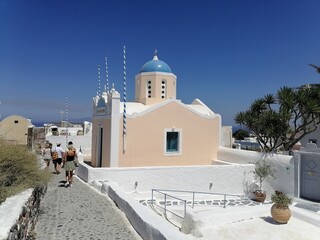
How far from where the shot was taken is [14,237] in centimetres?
462

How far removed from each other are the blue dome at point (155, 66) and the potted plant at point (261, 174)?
8541 mm

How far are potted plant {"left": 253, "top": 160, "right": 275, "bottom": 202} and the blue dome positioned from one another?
8541 millimetres

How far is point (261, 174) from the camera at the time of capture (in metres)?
15.0

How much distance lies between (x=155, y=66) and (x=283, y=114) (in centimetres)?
822

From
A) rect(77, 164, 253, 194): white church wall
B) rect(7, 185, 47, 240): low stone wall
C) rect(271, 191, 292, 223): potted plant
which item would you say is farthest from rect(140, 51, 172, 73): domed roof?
rect(7, 185, 47, 240): low stone wall

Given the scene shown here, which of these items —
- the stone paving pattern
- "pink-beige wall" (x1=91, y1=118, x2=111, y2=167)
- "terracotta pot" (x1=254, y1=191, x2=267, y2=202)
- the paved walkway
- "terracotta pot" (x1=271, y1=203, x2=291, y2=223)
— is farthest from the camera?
"pink-beige wall" (x1=91, y1=118, x2=111, y2=167)

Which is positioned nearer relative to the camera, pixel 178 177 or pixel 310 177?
pixel 310 177

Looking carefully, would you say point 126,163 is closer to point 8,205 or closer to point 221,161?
point 221,161

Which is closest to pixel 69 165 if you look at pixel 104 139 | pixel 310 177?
pixel 104 139

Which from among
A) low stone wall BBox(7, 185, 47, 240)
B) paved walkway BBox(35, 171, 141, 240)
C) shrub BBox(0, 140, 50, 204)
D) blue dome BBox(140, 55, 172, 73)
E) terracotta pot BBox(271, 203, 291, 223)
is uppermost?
blue dome BBox(140, 55, 172, 73)

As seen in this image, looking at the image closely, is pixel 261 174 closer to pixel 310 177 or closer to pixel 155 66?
pixel 310 177

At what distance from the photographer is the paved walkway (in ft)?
21.6

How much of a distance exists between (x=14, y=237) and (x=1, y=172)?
2.12 meters

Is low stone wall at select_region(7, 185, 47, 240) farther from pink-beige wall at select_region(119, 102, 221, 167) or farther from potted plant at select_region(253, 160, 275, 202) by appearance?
potted plant at select_region(253, 160, 275, 202)
